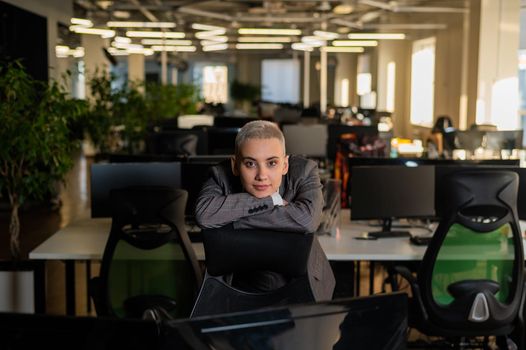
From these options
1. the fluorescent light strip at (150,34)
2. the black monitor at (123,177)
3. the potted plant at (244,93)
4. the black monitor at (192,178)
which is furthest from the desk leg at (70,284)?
the potted plant at (244,93)

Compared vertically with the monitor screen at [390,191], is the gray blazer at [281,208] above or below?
above

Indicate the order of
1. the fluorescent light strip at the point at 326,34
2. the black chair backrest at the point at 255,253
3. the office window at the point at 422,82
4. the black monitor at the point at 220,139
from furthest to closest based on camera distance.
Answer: the office window at the point at 422,82
the fluorescent light strip at the point at 326,34
the black monitor at the point at 220,139
the black chair backrest at the point at 255,253

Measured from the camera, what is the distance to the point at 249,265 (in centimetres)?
257

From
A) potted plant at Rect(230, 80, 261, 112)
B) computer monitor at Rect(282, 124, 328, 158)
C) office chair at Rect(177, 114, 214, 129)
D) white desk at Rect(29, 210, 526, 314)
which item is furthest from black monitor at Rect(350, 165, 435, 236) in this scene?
A: potted plant at Rect(230, 80, 261, 112)

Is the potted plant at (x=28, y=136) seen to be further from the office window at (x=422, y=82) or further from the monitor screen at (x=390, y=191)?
the office window at (x=422, y=82)

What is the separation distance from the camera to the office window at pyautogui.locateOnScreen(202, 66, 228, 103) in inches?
1501

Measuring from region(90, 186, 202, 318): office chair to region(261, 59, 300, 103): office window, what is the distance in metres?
31.7

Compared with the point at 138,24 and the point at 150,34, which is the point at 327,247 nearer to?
the point at 138,24

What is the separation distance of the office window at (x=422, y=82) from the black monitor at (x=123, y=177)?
522 inches

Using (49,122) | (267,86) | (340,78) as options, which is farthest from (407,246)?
(267,86)

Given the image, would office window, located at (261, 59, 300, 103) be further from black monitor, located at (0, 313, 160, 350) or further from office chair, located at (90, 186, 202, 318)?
black monitor, located at (0, 313, 160, 350)

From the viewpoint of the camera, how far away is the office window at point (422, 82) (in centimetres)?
1792

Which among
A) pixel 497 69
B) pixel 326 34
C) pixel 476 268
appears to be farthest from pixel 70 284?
pixel 326 34

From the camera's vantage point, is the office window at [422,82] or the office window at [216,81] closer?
the office window at [422,82]
